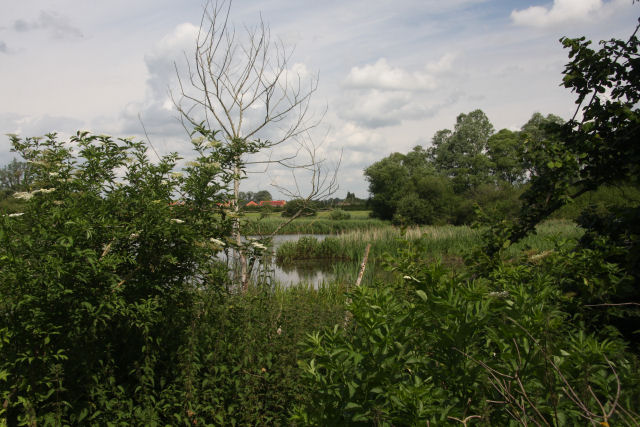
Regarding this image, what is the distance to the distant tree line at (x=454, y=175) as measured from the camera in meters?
37.0

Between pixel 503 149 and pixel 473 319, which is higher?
pixel 503 149

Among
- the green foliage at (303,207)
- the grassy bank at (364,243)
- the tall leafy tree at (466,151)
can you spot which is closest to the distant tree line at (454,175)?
the tall leafy tree at (466,151)

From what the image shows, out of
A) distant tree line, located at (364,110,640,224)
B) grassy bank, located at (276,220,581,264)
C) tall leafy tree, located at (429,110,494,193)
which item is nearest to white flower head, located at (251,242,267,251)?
grassy bank, located at (276,220,581,264)

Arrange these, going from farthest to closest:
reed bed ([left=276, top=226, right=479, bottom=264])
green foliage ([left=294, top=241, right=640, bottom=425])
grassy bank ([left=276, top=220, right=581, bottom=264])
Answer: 1. reed bed ([left=276, top=226, right=479, bottom=264])
2. grassy bank ([left=276, top=220, right=581, bottom=264])
3. green foliage ([left=294, top=241, right=640, bottom=425])

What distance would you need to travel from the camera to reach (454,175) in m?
52.0

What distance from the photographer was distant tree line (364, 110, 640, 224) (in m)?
37.0

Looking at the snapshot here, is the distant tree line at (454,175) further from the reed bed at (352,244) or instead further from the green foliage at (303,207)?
the green foliage at (303,207)

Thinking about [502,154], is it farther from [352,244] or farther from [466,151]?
[352,244]

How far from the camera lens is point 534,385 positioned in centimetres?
159

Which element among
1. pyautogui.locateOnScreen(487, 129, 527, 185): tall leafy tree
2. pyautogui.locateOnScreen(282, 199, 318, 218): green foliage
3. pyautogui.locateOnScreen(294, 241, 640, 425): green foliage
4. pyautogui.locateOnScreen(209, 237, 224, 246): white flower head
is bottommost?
pyautogui.locateOnScreen(294, 241, 640, 425): green foliage

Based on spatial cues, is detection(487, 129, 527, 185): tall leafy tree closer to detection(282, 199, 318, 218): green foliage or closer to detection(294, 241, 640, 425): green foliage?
detection(282, 199, 318, 218): green foliage

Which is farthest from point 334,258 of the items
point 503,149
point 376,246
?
point 503,149

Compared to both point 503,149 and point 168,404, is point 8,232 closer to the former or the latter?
point 168,404

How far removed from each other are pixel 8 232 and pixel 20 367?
3.00 ft
